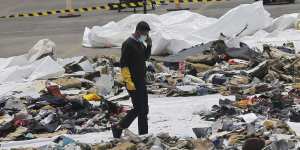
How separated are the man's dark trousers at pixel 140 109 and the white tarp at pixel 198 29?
885 cm

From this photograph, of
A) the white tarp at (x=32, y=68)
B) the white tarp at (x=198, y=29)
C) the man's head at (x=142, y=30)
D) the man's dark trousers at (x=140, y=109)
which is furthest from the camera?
the white tarp at (x=198, y=29)

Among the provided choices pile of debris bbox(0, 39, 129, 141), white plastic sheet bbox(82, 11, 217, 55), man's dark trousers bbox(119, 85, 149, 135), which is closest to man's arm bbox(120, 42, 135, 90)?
man's dark trousers bbox(119, 85, 149, 135)

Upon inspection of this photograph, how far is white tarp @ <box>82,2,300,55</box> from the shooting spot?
2011cm

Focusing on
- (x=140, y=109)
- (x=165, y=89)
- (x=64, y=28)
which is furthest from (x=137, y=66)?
(x=64, y=28)

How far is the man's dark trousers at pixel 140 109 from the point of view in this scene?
10742 mm

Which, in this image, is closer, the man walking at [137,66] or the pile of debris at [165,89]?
the man walking at [137,66]

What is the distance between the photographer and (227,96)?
13867 millimetres

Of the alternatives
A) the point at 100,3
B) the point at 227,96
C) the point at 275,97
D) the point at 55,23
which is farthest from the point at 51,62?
the point at 100,3

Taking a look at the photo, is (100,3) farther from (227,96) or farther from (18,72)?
(227,96)

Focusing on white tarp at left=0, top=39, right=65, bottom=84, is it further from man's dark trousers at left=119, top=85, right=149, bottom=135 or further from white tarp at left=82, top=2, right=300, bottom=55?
man's dark trousers at left=119, top=85, right=149, bottom=135

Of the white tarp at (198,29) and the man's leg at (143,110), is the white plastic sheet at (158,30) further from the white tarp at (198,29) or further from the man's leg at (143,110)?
the man's leg at (143,110)

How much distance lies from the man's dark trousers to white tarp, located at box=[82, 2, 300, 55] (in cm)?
885

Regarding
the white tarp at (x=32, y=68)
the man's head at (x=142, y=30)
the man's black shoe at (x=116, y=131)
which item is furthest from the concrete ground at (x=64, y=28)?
the man's head at (x=142, y=30)

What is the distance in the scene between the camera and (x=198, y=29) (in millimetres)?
21500
